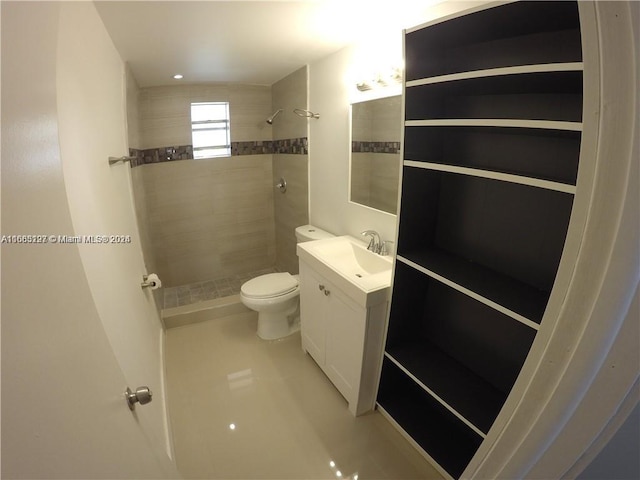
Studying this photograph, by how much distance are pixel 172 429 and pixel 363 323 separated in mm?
1260

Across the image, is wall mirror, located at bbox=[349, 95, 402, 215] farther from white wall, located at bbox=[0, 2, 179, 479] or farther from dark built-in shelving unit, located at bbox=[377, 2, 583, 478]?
white wall, located at bbox=[0, 2, 179, 479]

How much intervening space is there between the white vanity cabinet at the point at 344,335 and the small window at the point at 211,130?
6.28 feet

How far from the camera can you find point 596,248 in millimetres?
476

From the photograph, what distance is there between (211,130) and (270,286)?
189cm

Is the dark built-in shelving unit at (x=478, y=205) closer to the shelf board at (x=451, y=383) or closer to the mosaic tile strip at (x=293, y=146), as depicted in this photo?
the shelf board at (x=451, y=383)

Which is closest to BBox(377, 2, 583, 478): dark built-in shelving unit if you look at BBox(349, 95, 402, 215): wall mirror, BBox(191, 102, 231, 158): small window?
BBox(349, 95, 402, 215): wall mirror

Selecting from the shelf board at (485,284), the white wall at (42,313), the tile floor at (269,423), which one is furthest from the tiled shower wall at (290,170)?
the white wall at (42,313)

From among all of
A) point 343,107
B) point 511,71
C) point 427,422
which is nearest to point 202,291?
point 343,107

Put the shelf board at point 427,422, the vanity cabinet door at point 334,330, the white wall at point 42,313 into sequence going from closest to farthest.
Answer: the white wall at point 42,313, the shelf board at point 427,422, the vanity cabinet door at point 334,330

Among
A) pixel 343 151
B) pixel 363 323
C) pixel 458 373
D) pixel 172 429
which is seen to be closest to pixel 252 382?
pixel 172 429

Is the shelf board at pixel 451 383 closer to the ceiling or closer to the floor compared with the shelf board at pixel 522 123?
closer to the floor

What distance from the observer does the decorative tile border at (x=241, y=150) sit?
282cm

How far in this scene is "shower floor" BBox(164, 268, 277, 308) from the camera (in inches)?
122

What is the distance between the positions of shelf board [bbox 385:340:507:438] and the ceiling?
1.67m
